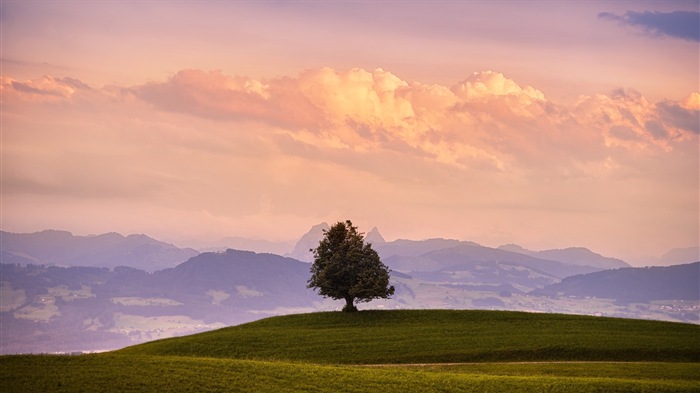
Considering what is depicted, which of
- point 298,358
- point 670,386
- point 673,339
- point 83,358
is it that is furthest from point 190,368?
point 673,339

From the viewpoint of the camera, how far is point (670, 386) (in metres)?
56.3

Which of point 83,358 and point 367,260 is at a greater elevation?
point 367,260

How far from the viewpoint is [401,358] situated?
73.7 metres

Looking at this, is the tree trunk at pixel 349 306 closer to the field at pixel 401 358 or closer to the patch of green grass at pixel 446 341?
the field at pixel 401 358

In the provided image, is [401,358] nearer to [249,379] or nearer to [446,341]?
[446,341]

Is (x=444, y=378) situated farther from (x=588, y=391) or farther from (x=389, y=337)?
(x=389, y=337)

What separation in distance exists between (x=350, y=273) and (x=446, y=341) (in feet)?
90.0

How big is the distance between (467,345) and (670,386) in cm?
2493

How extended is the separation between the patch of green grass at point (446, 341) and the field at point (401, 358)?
12 centimetres

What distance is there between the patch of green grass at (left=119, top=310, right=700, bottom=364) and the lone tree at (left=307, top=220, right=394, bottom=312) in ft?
18.7

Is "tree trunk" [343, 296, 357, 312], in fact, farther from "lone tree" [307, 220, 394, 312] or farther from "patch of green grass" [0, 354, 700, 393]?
"patch of green grass" [0, 354, 700, 393]

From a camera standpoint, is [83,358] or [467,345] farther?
[467,345]

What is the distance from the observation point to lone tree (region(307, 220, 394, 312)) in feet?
340

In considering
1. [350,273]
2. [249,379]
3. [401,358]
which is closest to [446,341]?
[401,358]
